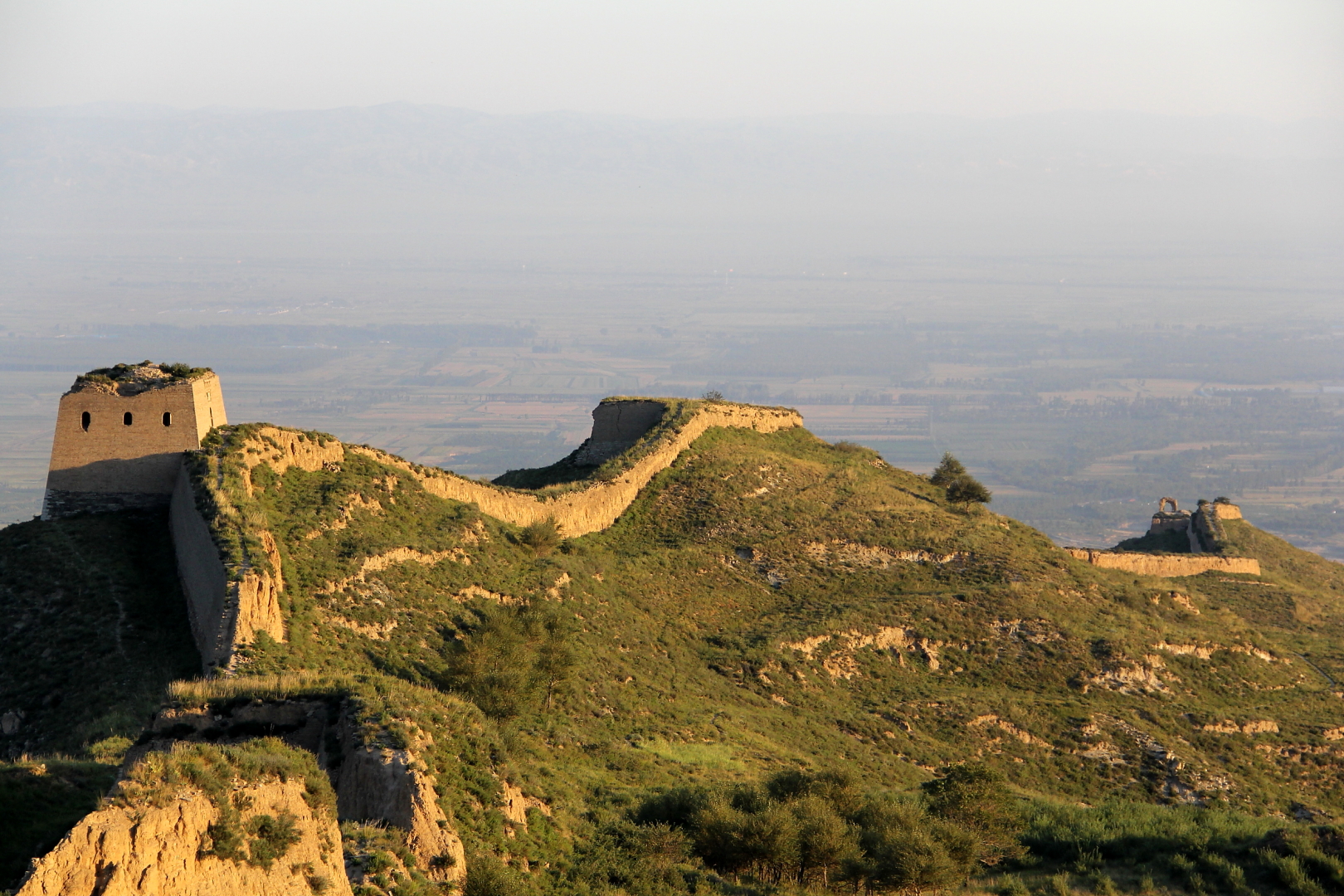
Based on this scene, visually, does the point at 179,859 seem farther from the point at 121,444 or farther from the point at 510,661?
the point at 121,444

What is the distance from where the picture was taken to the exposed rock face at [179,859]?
45.8 ft

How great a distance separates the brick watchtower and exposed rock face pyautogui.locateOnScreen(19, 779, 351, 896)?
2159 centimetres

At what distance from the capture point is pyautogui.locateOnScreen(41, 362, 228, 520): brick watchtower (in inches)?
1425

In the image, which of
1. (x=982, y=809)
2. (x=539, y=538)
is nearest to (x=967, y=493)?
(x=539, y=538)

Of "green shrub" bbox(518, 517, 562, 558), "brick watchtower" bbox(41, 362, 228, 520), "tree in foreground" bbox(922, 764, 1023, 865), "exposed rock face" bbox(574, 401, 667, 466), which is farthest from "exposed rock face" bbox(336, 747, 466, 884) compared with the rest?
"exposed rock face" bbox(574, 401, 667, 466)

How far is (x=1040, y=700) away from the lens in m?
40.9

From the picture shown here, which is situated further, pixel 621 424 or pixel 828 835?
pixel 621 424

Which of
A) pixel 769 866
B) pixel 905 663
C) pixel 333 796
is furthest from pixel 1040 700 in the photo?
pixel 333 796

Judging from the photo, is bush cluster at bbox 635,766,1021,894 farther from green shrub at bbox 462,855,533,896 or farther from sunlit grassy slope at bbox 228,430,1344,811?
green shrub at bbox 462,855,533,896

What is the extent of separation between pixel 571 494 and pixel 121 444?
50.5ft

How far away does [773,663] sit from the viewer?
3928 centimetres

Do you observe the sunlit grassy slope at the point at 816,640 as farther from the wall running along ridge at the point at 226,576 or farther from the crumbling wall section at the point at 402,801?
the crumbling wall section at the point at 402,801

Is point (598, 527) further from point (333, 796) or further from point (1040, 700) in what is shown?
point (333, 796)

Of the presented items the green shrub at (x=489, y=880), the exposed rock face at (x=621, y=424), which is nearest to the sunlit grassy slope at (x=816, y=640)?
the exposed rock face at (x=621, y=424)
